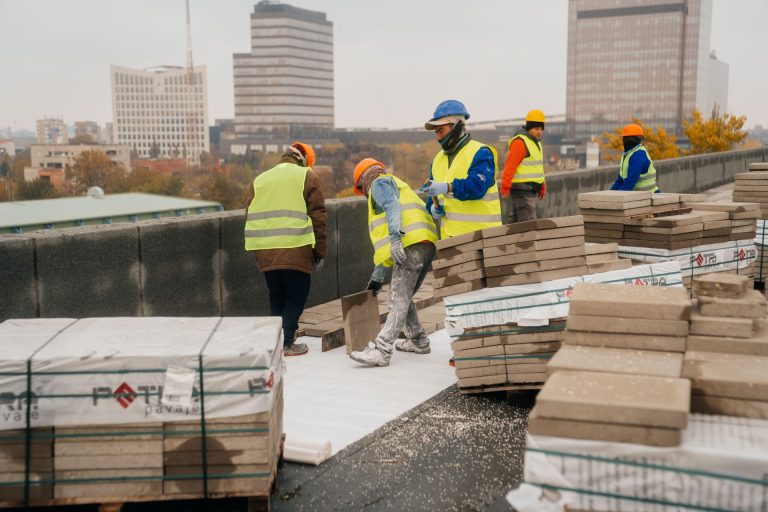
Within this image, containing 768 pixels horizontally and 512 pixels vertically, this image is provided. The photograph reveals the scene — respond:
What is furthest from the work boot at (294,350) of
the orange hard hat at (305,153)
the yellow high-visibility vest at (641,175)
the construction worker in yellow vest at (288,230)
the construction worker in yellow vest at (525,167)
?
the yellow high-visibility vest at (641,175)

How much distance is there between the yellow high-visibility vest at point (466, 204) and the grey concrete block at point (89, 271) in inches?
107

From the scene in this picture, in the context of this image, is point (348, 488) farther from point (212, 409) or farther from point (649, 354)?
point (649, 354)

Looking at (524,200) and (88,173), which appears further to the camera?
(88,173)

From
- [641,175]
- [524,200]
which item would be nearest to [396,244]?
[524,200]

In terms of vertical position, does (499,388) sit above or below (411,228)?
below

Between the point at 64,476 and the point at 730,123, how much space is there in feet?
211

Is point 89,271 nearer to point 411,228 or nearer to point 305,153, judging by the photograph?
point 305,153

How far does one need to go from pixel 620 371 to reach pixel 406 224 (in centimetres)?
371

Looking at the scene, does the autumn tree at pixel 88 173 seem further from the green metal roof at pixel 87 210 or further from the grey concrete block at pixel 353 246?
→ the grey concrete block at pixel 353 246

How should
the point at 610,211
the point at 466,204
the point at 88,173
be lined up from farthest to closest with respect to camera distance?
the point at 88,173 < the point at 610,211 < the point at 466,204

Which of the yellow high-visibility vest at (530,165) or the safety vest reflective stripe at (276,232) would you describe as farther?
the yellow high-visibility vest at (530,165)

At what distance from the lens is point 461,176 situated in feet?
25.2

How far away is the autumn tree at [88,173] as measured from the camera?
160 metres

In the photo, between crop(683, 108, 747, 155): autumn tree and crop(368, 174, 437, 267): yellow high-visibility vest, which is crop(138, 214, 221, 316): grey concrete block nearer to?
crop(368, 174, 437, 267): yellow high-visibility vest
